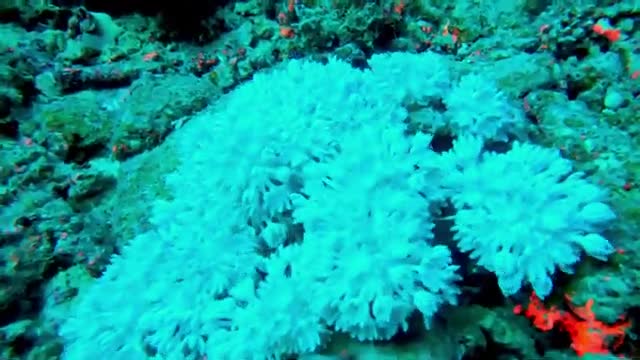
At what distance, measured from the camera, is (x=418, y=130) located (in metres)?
2.34

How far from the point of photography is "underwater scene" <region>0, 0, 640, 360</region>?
5.74 feet

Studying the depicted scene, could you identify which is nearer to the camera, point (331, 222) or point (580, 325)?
point (580, 325)

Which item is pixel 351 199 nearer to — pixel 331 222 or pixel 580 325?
pixel 331 222

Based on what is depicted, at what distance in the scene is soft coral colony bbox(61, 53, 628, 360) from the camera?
175 centimetres

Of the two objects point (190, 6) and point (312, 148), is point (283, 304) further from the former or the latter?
point (190, 6)

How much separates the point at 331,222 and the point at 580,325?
950 mm

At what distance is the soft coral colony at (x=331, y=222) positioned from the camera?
1.75 m

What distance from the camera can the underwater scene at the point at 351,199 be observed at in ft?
5.74

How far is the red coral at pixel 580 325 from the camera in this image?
169cm

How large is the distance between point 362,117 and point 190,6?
88.7 inches

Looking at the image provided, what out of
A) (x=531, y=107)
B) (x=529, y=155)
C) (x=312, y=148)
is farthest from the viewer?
(x=531, y=107)

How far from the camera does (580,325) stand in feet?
5.71

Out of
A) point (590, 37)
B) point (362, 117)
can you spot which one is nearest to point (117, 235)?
point (362, 117)

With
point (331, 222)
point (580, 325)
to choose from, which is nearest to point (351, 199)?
point (331, 222)
